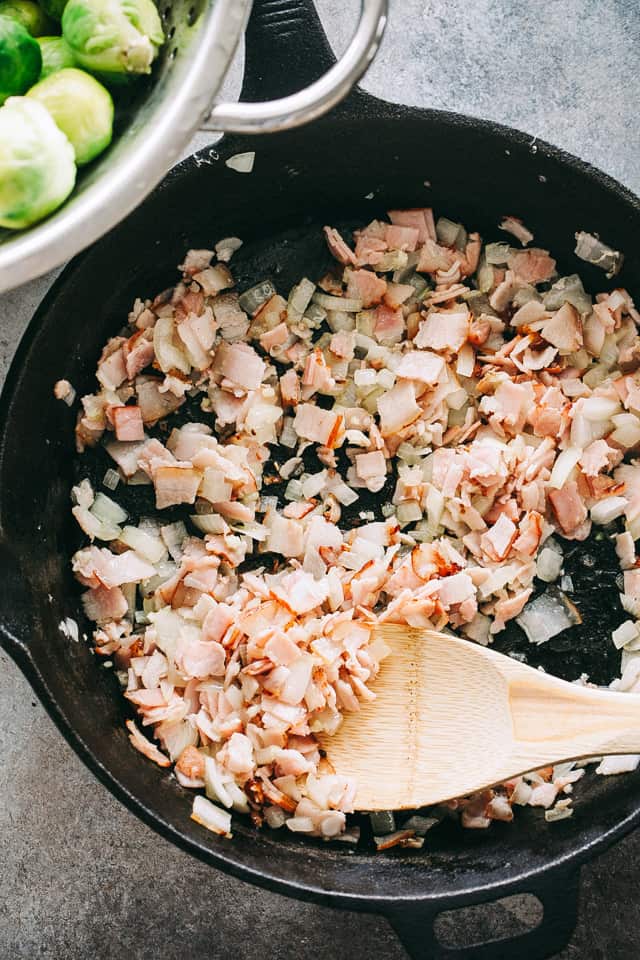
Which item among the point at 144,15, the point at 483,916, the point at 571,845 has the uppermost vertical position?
the point at 144,15

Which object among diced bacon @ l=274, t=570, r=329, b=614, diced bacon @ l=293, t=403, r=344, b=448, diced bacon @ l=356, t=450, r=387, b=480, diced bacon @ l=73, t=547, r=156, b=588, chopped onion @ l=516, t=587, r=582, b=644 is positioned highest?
diced bacon @ l=293, t=403, r=344, b=448

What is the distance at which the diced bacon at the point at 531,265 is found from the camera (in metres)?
1.39

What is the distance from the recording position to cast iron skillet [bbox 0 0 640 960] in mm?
1148

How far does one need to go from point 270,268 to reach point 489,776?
77cm

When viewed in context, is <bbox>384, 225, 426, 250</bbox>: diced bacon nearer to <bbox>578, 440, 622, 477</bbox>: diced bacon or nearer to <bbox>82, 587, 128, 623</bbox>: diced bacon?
<bbox>578, 440, 622, 477</bbox>: diced bacon

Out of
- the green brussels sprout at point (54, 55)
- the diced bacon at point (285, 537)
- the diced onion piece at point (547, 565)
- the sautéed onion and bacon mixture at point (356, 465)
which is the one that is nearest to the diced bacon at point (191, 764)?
the sautéed onion and bacon mixture at point (356, 465)

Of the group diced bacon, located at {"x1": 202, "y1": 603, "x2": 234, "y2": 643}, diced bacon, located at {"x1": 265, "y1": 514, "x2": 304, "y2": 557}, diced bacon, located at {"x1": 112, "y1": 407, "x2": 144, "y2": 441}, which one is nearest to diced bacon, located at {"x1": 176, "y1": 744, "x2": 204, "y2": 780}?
diced bacon, located at {"x1": 202, "y1": 603, "x2": 234, "y2": 643}

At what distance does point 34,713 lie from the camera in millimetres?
1405

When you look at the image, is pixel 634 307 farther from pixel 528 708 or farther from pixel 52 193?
pixel 52 193

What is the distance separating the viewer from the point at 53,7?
111cm

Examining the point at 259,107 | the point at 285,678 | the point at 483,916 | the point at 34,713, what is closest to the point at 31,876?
the point at 34,713

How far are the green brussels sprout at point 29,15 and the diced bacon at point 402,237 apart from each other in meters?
0.52

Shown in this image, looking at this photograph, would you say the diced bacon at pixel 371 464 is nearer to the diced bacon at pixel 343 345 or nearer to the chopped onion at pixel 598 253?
the diced bacon at pixel 343 345

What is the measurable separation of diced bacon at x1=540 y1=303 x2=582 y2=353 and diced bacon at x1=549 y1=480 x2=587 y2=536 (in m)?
0.20
